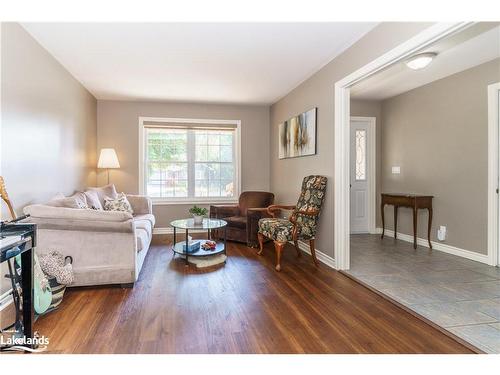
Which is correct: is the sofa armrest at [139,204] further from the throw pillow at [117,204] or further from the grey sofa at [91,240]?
the grey sofa at [91,240]

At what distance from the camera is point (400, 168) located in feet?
16.8

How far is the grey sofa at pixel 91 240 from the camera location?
2.71m

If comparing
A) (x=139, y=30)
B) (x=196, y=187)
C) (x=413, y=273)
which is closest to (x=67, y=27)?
(x=139, y=30)

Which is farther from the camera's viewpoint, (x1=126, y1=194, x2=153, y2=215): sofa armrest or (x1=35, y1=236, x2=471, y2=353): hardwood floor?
(x1=126, y1=194, x2=153, y2=215): sofa armrest

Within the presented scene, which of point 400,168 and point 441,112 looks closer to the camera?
point 441,112

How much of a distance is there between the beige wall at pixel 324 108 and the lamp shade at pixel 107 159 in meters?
2.82

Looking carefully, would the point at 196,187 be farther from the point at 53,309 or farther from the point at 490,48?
the point at 490,48

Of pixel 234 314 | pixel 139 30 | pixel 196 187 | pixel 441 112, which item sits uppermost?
pixel 139 30

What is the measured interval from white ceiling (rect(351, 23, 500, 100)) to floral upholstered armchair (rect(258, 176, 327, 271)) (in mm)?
1364

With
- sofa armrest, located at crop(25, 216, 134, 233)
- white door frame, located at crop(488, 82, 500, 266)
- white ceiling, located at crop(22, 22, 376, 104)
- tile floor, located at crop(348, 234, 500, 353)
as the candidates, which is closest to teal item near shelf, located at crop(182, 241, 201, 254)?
sofa armrest, located at crop(25, 216, 134, 233)

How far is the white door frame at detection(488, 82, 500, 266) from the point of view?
3.60 m

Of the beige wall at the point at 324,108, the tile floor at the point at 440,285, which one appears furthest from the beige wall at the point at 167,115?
the tile floor at the point at 440,285

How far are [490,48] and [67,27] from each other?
427 centimetres

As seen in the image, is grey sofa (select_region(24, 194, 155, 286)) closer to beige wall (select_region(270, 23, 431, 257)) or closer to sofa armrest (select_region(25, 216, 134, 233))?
sofa armrest (select_region(25, 216, 134, 233))
